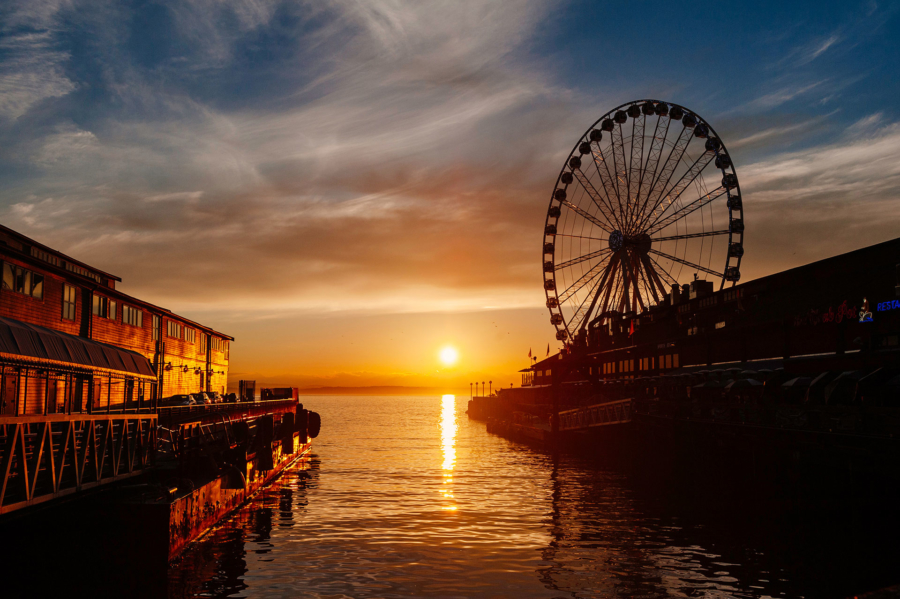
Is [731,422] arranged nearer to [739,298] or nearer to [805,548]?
[805,548]

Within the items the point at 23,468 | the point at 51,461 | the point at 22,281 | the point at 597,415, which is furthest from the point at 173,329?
the point at 23,468

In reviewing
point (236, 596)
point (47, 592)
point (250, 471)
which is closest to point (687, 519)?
point (236, 596)

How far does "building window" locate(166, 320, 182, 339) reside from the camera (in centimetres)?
5834

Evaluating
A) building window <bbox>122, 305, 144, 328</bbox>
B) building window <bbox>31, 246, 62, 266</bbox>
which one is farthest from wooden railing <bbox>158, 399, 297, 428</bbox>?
building window <bbox>31, 246, 62, 266</bbox>

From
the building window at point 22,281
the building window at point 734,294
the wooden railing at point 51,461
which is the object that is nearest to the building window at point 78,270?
the building window at point 22,281

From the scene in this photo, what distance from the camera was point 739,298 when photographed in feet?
184

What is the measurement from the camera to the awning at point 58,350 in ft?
55.0

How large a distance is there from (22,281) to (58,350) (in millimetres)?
18595

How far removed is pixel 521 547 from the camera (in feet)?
86.6

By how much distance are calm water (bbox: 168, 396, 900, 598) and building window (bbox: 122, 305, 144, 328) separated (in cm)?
1657

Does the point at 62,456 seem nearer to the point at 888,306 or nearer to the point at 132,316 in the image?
the point at 132,316

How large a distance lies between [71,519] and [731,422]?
32.9m

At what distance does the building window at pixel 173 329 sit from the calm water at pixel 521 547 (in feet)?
70.1

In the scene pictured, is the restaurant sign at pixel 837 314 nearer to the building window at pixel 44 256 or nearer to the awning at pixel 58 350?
the awning at pixel 58 350
